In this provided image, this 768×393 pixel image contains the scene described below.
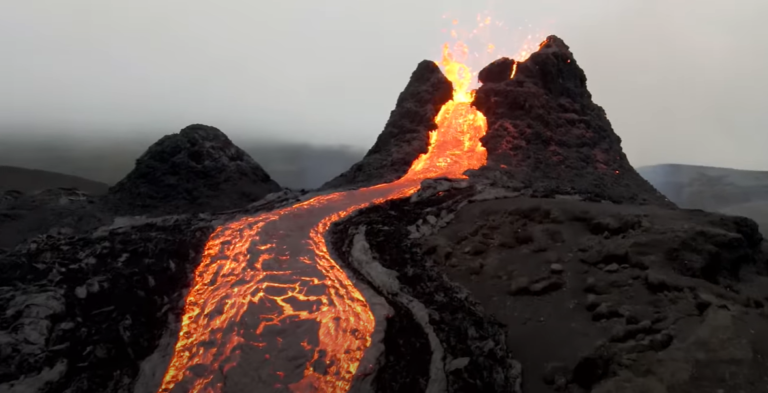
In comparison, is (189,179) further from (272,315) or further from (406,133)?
(272,315)

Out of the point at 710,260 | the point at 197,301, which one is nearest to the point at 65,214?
the point at 197,301

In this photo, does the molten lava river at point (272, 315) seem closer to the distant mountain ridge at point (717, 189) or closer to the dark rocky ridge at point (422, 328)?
the dark rocky ridge at point (422, 328)

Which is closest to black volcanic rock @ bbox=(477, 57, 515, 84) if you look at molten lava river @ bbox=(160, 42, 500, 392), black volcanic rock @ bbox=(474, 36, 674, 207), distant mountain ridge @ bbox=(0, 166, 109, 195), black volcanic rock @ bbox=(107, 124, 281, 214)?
black volcanic rock @ bbox=(474, 36, 674, 207)

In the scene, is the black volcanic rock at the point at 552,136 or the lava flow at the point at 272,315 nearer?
the lava flow at the point at 272,315

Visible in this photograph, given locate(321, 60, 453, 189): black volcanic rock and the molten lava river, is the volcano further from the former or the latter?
locate(321, 60, 453, 189): black volcanic rock

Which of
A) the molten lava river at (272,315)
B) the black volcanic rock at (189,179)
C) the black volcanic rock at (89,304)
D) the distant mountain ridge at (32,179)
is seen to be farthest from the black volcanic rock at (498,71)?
the distant mountain ridge at (32,179)

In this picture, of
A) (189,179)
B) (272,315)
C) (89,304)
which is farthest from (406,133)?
(89,304)
